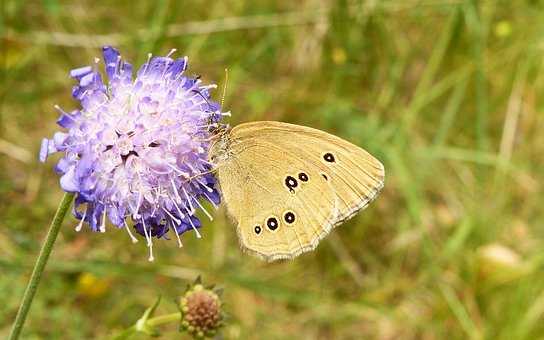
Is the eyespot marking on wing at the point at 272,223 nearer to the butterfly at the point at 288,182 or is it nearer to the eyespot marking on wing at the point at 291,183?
the butterfly at the point at 288,182

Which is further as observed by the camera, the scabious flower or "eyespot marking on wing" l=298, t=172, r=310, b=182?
"eyespot marking on wing" l=298, t=172, r=310, b=182

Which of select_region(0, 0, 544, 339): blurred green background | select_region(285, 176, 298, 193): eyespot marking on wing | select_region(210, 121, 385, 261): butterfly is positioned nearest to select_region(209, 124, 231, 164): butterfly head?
select_region(210, 121, 385, 261): butterfly

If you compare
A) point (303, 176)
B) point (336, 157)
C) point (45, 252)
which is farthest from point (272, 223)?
point (45, 252)

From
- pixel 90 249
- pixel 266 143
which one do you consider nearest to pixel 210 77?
pixel 90 249

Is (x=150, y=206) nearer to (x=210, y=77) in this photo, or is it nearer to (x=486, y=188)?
(x=210, y=77)

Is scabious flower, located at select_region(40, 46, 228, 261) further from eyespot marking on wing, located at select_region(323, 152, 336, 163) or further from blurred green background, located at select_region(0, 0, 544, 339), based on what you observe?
blurred green background, located at select_region(0, 0, 544, 339)

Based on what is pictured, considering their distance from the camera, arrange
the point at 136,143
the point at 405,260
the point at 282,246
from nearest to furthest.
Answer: the point at 136,143
the point at 282,246
the point at 405,260

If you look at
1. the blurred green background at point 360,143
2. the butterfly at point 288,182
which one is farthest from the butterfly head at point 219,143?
the blurred green background at point 360,143
